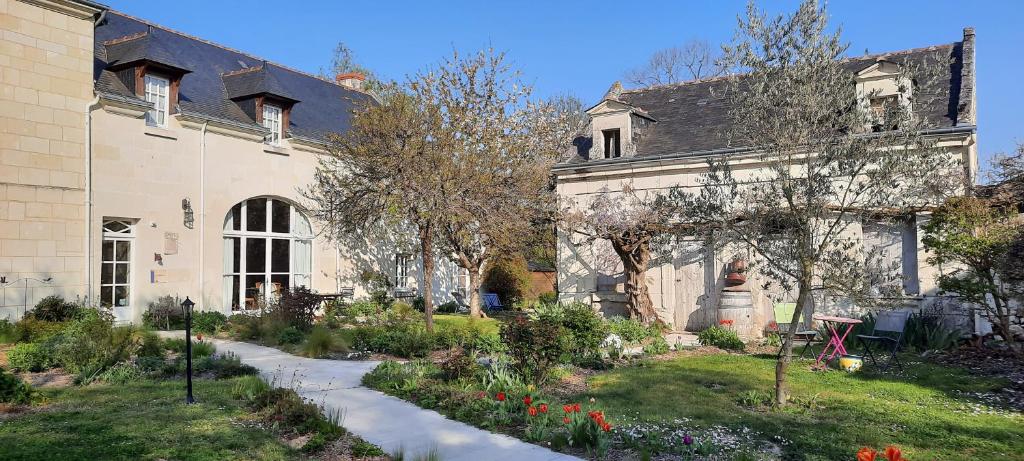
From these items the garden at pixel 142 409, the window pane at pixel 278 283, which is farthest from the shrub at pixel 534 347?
the window pane at pixel 278 283

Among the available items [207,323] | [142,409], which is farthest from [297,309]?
[142,409]

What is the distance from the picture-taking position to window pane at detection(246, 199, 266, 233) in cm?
1803

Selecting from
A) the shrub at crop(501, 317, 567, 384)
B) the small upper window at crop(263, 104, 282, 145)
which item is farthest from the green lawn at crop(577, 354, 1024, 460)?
the small upper window at crop(263, 104, 282, 145)

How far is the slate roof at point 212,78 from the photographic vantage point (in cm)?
1554

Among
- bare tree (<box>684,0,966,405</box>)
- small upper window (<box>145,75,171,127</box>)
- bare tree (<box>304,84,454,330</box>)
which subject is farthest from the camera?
small upper window (<box>145,75,171,127</box>)

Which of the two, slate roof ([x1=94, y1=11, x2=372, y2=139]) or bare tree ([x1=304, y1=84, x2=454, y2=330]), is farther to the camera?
slate roof ([x1=94, y1=11, x2=372, y2=139])

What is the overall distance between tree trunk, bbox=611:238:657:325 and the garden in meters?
8.84

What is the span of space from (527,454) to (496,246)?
12.0m

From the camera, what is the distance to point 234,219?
17688 mm

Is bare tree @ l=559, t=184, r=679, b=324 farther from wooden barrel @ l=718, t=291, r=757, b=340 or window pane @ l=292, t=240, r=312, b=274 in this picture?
window pane @ l=292, t=240, r=312, b=274

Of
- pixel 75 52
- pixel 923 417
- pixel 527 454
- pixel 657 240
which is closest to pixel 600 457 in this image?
pixel 527 454

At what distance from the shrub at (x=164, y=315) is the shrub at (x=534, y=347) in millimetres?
9535

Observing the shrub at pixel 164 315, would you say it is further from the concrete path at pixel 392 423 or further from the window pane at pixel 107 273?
the concrete path at pixel 392 423

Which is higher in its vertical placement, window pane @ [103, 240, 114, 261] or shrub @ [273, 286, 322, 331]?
window pane @ [103, 240, 114, 261]
